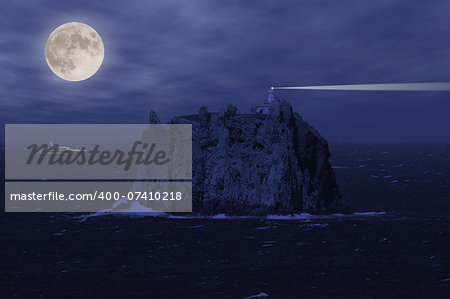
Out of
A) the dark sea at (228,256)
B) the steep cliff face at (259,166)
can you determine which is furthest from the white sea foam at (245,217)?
the steep cliff face at (259,166)

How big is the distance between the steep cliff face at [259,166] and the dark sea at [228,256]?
13.8 ft

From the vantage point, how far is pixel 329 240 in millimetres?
52156

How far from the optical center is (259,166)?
71375 millimetres

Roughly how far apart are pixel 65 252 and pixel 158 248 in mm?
8668

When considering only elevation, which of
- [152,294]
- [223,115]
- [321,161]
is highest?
[223,115]

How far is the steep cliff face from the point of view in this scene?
6994 centimetres

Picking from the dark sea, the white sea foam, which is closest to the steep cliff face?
the white sea foam

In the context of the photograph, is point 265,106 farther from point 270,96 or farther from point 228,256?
point 228,256

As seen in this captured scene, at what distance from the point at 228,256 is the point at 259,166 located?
89.6 feet

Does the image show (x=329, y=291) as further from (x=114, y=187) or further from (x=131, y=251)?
(x=114, y=187)

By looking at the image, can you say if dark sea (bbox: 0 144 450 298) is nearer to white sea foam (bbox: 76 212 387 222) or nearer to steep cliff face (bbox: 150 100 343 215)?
white sea foam (bbox: 76 212 387 222)

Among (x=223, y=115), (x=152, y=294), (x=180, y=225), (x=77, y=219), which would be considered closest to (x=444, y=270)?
(x=152, y=294)

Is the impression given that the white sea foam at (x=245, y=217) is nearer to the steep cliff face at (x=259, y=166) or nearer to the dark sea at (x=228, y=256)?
the dark sea at (x=228, y=256)

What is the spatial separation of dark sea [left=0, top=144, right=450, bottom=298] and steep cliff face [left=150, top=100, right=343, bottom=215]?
4.19 m
